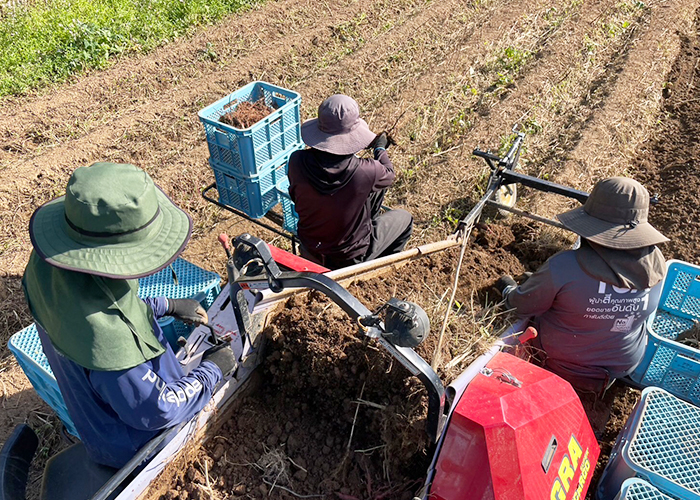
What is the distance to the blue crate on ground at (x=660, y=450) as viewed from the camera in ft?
8.86

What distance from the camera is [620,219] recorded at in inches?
130

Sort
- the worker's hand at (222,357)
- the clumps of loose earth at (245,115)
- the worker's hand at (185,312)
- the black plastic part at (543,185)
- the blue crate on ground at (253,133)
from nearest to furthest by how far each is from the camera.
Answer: the worker's hand at (222,357), the worker's hand at (185,312), the black plastic part at (543,185), the blue crate on ground at (253,133), the clumps of loose earth at (245,115)

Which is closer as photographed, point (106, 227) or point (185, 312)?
point (106, 227)

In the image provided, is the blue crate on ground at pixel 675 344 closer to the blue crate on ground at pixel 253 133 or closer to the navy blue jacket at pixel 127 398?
the navy blue jacket at pixel 127 398

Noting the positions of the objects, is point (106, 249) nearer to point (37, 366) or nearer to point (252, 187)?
point (37, 366)

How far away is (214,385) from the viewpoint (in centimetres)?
275

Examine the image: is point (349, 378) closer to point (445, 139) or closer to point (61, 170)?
point (445, 139)

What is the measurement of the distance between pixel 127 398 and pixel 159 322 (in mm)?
1156

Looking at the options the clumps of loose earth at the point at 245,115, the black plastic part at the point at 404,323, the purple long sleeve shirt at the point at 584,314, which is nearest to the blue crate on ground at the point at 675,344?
the purple long sleeve shirt at the point at 584,314

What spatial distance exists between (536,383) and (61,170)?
5.87 metres

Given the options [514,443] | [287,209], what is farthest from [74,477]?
[287,209]

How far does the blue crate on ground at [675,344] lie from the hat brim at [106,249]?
3.02 m

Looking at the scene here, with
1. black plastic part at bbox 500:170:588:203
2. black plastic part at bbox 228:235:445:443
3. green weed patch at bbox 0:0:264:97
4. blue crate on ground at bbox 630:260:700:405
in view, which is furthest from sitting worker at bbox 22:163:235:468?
green weed patch at bbox 0:0:264:97

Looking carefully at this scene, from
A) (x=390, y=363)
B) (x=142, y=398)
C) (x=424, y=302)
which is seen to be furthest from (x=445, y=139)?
(x=142, y=398)
